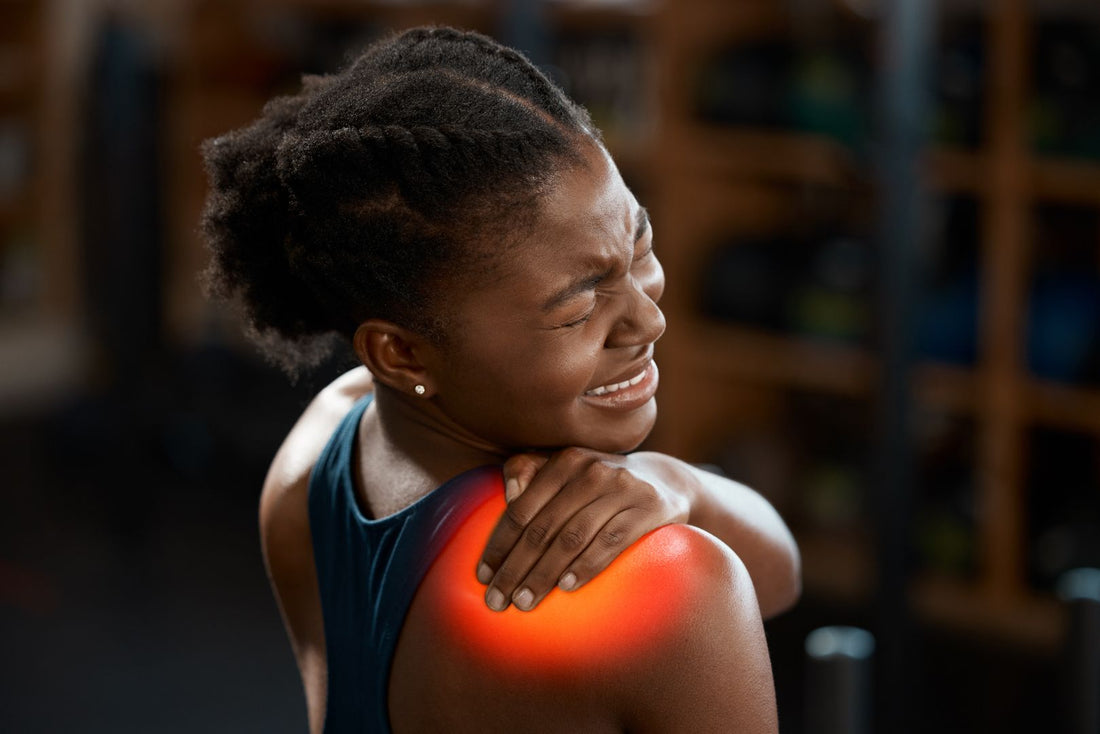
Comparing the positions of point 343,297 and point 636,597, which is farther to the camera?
point 343,297

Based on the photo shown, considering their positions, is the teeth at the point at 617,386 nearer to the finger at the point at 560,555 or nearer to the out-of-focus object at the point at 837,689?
the finger at the point at 560,555

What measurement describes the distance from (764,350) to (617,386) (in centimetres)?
255

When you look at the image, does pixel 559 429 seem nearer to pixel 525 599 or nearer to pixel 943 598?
pixel 525 599

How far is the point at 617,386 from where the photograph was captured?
3.36ft

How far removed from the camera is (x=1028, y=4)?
2.93 metres

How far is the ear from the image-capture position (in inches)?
39.4

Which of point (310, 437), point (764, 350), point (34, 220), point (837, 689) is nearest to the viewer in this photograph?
point (310, 437)

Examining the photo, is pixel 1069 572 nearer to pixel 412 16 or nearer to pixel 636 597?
pixel 636 597

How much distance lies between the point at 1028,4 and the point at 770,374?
1.09 m

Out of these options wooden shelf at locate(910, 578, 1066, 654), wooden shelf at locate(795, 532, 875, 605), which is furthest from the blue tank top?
wooden shelf at locate(795, 532, 875, 605)

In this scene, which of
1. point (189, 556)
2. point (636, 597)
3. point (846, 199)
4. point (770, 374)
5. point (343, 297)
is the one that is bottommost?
point (189, 556)

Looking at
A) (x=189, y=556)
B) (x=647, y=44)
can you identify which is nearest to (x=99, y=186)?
(x=189, y=556)

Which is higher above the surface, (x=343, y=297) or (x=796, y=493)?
(x=343, y=297)

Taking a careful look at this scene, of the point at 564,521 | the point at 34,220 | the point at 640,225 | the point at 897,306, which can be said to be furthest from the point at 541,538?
the point at 34,220
